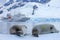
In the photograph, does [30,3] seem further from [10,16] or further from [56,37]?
[56,37]

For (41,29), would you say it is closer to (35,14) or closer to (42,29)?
(42,29)

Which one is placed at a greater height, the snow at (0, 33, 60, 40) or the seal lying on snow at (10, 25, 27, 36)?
the seal lying on snow at (10, 25, 27, 36)

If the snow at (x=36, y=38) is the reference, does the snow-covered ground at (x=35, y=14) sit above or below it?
above

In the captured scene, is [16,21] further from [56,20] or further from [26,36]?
[56,20]

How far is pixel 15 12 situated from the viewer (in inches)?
55.1

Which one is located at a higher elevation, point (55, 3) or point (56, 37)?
point (55, 3)

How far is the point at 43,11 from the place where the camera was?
141cm

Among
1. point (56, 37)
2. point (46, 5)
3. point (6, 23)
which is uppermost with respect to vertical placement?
point (46, 5)

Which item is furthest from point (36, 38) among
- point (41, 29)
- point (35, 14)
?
point (35, 14)

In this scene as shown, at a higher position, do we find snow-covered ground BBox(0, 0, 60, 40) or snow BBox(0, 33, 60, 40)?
snow-covered ground BBox(0, 0, 60, 40)

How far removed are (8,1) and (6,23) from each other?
0.69ft

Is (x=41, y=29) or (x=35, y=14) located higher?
(x=35, y=14)

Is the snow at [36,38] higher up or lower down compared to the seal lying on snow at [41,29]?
lower down

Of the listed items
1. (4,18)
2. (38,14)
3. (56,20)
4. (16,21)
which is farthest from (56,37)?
(4,18)
